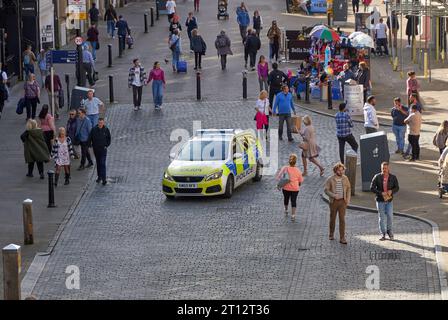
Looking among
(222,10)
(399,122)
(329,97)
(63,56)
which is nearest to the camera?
(399,122)

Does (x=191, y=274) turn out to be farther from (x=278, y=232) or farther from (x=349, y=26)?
(x=349, y=26)

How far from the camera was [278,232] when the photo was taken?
90.9 feet

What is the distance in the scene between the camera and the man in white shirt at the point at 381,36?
5197cm

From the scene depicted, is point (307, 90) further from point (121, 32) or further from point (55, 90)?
point (121, 32)

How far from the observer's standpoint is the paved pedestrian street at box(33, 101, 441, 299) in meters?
23.4

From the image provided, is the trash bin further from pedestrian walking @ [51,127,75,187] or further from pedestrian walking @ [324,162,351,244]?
pedestrian walking @ [51,127,75,187]

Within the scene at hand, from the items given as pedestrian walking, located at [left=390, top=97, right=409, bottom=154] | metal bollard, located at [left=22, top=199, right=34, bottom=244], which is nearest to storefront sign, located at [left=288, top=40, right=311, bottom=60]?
pedestrian walking, located at [left=390, top=97, right=409, bottom=154]

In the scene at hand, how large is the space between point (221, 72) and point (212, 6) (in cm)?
2040

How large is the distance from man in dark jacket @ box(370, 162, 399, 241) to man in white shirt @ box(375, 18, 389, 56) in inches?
1019

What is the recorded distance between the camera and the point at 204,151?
1241 inches

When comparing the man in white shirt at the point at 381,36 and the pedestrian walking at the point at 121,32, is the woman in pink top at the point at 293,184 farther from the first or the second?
the pedestrian walking at the point at 121,32

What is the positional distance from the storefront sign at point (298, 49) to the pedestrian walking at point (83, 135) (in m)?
16.3

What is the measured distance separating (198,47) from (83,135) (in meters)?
14.5

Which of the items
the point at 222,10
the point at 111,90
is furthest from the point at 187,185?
the point at 222,10
